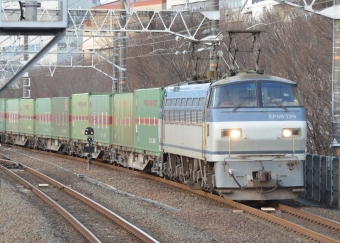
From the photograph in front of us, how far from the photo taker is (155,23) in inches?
2263

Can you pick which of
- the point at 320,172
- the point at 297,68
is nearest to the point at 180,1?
the point at 297,68

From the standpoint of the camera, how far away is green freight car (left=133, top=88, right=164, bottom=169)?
23.9m

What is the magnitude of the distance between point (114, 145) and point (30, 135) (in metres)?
16.0

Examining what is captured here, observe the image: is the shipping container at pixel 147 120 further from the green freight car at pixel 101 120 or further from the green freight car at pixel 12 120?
the green freight car at pixel 12 120

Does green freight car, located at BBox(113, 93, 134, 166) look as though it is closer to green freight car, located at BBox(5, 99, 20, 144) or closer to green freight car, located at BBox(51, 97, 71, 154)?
green freight car, located at BBox(51, 97, 71, 154)

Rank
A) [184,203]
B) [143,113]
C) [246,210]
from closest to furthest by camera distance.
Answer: [246,210] < [184,203] < [143,113]

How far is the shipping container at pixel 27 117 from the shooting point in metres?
45.0

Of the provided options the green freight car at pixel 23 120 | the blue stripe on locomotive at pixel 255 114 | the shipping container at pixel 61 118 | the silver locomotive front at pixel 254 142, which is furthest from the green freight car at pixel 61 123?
the blue stripe on locomotive at pixel 255 114

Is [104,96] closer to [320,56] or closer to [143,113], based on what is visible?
[143,113]

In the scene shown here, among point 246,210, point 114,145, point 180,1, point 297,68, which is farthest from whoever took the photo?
point 180,1

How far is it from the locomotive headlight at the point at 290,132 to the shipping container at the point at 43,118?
83.7 feet

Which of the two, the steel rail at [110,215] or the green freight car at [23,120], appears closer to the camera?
the steel rail at [110,215]

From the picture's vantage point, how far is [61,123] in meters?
39.1

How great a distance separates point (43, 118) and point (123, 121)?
47.0 ft
